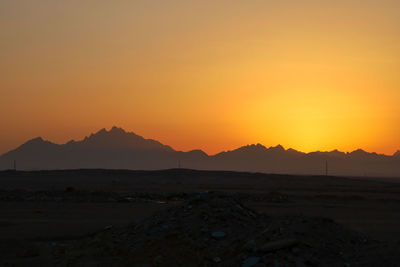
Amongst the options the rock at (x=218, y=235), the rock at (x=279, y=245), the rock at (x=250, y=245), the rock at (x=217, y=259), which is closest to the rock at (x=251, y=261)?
the rock at (x=279, y=245)

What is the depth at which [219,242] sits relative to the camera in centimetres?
1630

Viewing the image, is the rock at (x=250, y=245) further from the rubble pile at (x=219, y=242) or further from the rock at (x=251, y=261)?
the rock at (x=251, y=261)

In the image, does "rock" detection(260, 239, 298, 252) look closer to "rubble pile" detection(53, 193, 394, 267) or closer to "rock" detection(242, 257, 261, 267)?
"rubble pile" detection(53, 193, 394, 267)

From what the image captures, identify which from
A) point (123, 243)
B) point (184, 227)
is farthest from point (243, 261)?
point (123, 243)

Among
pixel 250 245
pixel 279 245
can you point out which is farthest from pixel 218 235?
pixel 279 245

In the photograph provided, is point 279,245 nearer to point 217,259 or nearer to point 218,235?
point 217,259

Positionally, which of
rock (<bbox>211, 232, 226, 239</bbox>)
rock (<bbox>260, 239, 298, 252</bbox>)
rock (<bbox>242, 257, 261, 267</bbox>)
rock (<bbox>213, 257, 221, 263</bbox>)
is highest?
rock (<bbox>260, 239, 298, 252</bbox>)

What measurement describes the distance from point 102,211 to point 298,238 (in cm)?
2182

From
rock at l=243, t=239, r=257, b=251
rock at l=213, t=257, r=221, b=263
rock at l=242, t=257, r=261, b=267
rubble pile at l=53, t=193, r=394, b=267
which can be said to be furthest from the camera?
rock at l=213, t=257, r=221, b=263

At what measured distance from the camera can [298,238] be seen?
1456 centimetres

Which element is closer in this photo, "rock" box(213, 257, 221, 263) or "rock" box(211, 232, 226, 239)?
"rock" box(213, 257, 221, 263)

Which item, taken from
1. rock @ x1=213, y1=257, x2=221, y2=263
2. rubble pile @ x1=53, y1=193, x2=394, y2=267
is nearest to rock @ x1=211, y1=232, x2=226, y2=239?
rubble pile @ x1=53, y1=193, x2=394, y2=267

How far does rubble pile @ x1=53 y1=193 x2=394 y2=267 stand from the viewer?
13.9 meters

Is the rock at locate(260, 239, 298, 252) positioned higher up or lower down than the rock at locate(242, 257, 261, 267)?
higher up
